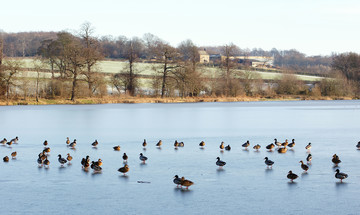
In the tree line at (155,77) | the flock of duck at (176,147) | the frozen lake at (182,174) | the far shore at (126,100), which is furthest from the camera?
the tree line at (155,77)

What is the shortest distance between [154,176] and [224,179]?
1921mm

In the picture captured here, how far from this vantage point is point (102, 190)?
436 inches

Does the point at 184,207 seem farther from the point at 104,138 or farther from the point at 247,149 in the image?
the point at 104,138

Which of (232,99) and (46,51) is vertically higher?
(46,51)

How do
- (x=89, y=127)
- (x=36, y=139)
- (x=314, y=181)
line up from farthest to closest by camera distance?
(x=89, y=127)
(x=36, y=139)
(x=314, y=181)

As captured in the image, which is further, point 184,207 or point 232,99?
point 232,99

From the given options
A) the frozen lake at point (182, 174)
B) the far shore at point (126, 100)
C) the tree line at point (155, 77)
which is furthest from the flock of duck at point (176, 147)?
the tree line at point (155, 77)

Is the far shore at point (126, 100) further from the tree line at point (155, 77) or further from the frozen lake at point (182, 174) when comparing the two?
the frozen lake at point (182, 174)

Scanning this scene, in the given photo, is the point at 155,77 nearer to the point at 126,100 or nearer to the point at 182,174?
the point at 126,100

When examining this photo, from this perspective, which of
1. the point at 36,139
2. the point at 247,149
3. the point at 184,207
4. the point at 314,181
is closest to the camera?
the point at 184,207

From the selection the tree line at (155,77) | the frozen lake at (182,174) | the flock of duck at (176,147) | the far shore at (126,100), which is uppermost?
the tree line at (155,77)

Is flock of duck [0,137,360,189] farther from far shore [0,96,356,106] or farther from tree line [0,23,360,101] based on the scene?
tree line [0,23,360,101]

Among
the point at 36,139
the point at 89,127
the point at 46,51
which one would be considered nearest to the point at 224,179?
the point at 36,139

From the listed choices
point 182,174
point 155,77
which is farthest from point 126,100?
point 182,174
